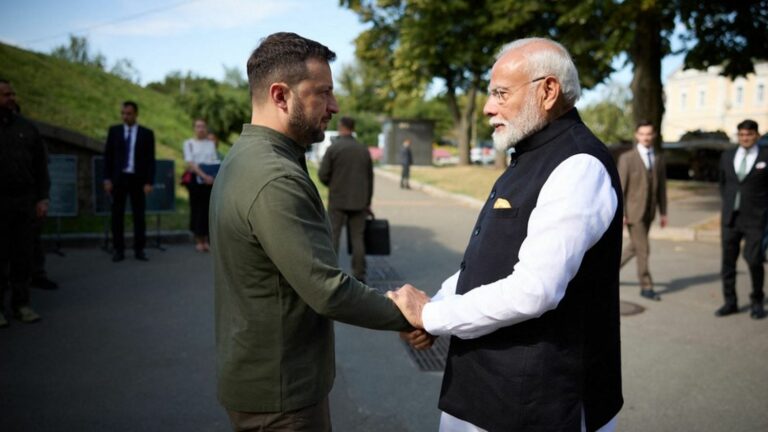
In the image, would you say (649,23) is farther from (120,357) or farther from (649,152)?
(120,357)

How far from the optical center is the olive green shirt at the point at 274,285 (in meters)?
2.06

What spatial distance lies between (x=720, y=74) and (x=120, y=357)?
1826 centimetres

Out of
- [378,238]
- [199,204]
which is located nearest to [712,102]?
[199,204]

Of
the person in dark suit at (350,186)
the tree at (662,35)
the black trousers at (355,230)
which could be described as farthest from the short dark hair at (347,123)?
the tree at (662,35)

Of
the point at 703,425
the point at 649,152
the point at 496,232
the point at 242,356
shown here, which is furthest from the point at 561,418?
the point at 649,152

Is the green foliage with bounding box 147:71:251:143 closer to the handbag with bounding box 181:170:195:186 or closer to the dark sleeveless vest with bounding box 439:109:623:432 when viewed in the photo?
the handbag with bounding box 181:170:195:186

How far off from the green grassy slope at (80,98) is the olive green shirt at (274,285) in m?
15.1

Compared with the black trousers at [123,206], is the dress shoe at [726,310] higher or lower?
lower

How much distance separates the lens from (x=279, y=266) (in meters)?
2.06

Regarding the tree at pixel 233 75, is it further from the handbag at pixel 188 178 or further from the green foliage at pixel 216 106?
the handbag at pixel 188 178

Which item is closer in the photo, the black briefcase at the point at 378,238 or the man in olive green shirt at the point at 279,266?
the man in olive green shirt at the point at 279,266

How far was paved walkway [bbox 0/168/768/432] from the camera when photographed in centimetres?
437

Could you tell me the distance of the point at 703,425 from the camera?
171 inches

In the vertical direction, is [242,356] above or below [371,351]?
above
